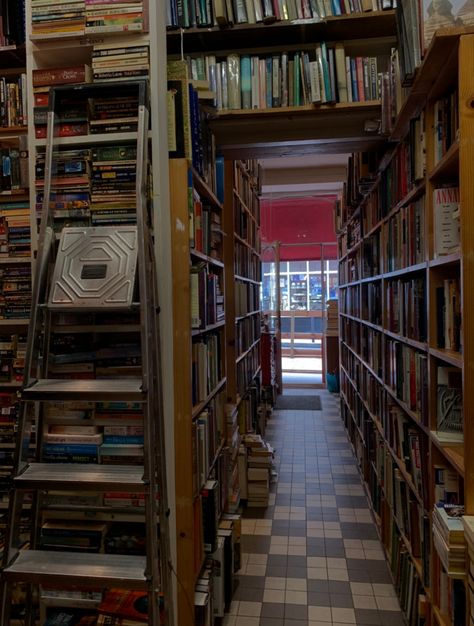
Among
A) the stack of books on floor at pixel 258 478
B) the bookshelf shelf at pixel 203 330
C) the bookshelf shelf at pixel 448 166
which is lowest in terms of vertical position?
the stack of books on floor at pixel 258 478

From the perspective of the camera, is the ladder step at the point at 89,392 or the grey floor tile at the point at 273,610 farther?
the grey floor tile at the point at 273,610

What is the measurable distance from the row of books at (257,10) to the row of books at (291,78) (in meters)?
0.16

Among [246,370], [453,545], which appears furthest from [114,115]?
[246,370]

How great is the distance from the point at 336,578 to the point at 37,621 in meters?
1.59

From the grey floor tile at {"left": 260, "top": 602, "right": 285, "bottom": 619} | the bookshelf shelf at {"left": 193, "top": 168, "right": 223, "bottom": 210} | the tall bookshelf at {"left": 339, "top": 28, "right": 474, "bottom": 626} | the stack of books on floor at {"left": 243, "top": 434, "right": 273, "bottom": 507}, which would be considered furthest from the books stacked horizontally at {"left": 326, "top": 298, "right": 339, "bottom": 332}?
the grey floor tile at {"left": 260, "top": 602, "right": 285, "bottom": 619}

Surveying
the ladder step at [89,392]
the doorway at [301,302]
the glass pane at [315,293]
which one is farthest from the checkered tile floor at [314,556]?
the glass pane at [315,293]

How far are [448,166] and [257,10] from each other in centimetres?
130

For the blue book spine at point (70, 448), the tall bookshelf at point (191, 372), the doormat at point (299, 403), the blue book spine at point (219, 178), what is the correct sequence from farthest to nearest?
the doormat at point (299, 403) < the blue book spine at point (219, 178) < the tall bookshelf at point (191, 372) < the blue book spine at point (70, 448)

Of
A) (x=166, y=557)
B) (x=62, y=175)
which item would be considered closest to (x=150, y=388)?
(x=166, y=557)

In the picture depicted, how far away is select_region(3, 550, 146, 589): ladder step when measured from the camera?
130cm

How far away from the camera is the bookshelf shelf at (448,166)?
1.49 m

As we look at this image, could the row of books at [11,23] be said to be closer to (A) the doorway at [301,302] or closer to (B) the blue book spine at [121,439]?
(B) the blue book spine at [121,439]

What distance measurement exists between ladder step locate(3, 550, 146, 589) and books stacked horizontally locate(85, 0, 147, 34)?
1759 mm

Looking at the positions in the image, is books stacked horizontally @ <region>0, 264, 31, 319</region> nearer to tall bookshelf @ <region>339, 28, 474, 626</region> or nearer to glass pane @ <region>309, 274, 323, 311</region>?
tall bookshelf @ <region>339, 28, 474, 626</region>
